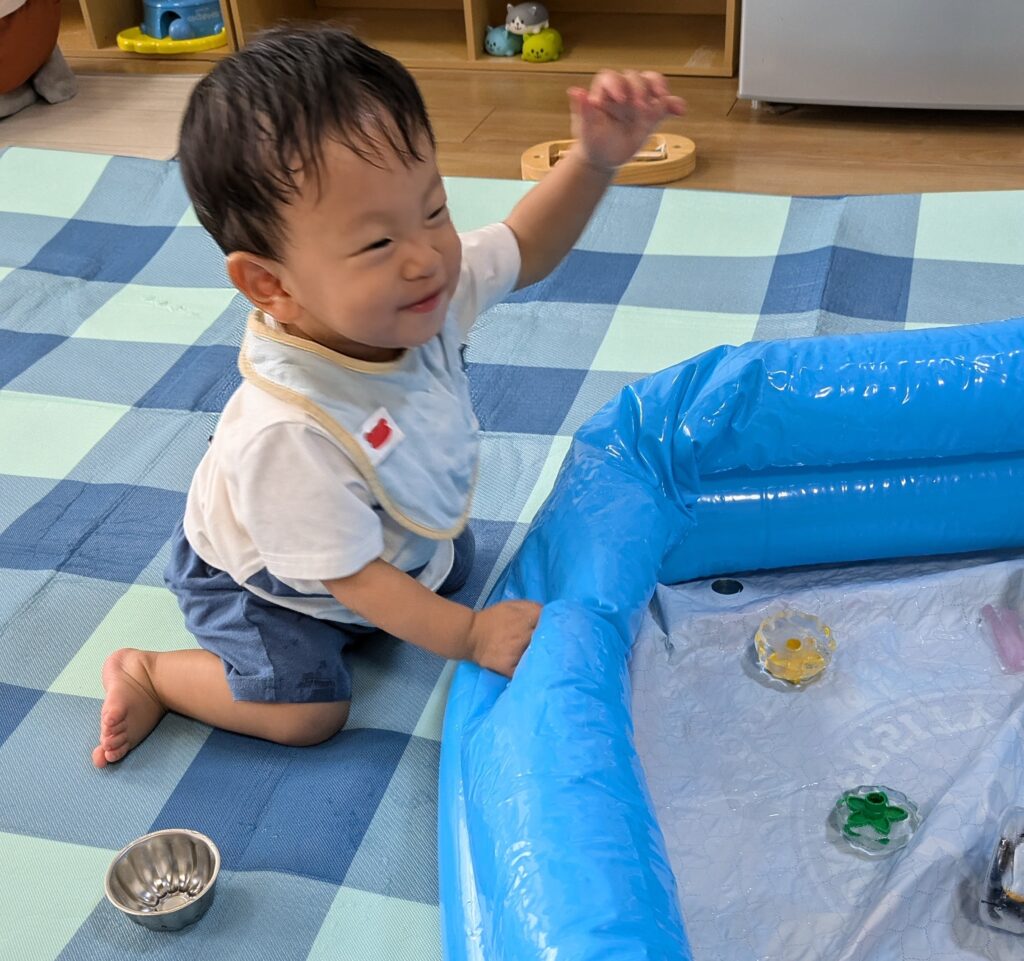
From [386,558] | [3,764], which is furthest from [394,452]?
[3,764]

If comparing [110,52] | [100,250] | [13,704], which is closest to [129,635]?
[13,704]

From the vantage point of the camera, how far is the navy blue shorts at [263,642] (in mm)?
899

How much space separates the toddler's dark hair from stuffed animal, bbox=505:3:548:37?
1730 mm

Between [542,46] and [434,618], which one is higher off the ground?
[434,618]

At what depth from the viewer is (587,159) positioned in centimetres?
98

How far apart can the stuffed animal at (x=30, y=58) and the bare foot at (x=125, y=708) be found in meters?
1.50

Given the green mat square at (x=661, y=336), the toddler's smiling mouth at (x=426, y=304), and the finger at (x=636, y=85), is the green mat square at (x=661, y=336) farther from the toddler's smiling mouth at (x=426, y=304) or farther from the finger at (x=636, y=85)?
the toddler's smiling mouth at (x=426, y=304)

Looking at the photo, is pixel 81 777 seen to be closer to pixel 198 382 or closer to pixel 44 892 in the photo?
pixel 44 892

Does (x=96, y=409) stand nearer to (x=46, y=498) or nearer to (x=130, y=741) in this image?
(x=46, y=498)

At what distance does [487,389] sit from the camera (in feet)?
4.40

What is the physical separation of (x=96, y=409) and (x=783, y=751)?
Result: 0.83 meters

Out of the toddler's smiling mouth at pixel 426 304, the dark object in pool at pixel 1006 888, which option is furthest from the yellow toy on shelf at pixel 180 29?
the dark object in pool at pixel 1006 888

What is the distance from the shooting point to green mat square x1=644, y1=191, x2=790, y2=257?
1574 millimetres

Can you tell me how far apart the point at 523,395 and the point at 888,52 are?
1012 mm
